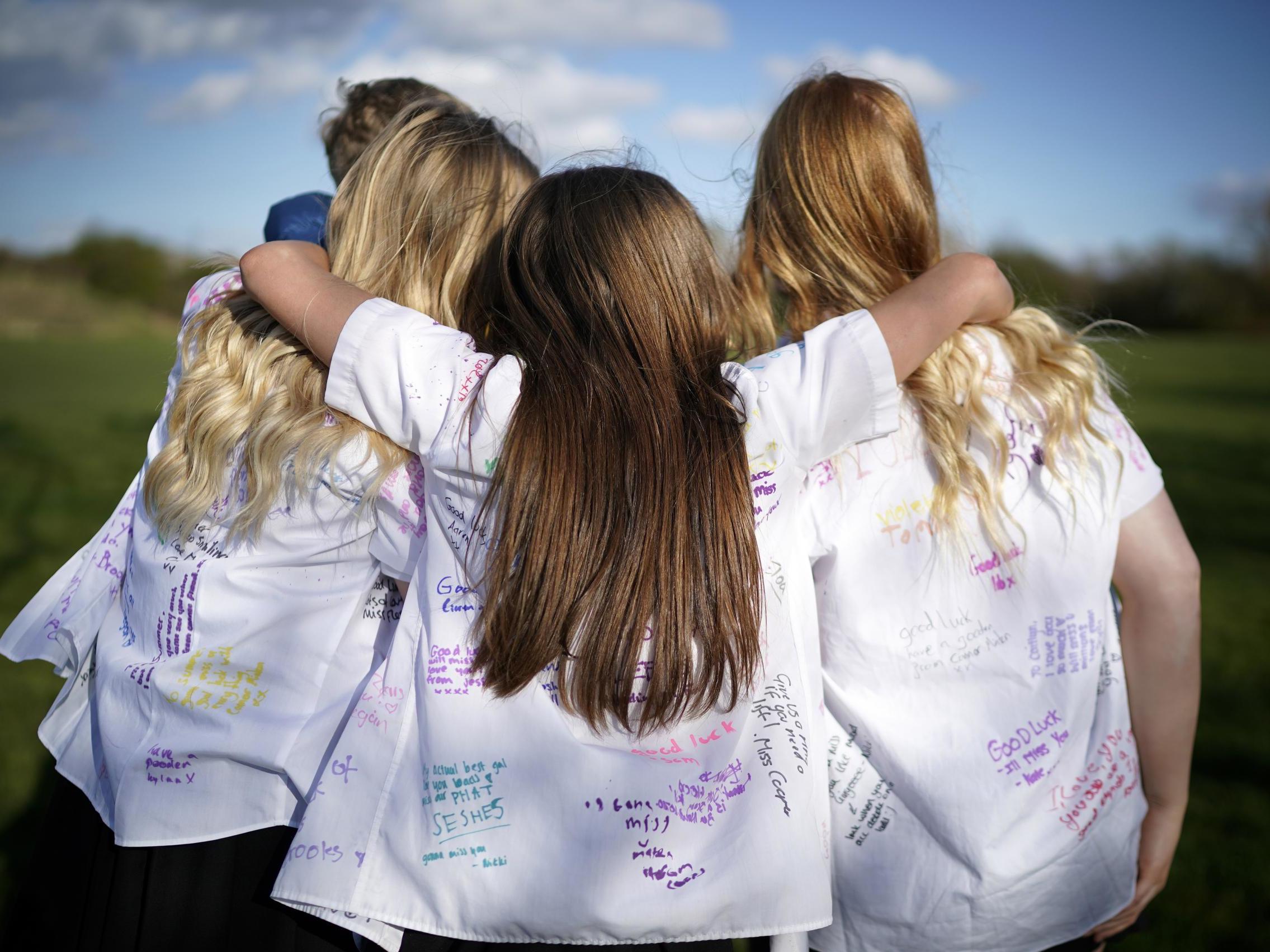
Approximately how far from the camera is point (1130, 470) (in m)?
1.62

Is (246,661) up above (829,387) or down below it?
below

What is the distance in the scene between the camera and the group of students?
128 cm

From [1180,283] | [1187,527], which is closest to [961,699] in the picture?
[1187,527]

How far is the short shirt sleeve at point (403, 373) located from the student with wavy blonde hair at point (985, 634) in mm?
655

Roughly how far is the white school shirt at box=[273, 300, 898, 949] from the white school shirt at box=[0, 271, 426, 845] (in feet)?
0.38

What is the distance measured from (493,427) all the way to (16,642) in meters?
1.07

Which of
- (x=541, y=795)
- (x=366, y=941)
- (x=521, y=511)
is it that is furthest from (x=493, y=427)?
(x=366, y=941)

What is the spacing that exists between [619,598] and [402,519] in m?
0.41

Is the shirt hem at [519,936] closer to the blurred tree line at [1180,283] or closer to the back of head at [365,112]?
the back of head at [365,112]

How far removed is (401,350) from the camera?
137 cm

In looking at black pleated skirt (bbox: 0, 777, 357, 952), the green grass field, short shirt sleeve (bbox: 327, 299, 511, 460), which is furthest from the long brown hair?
the green grass field

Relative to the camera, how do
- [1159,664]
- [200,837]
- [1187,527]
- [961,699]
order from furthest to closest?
[1187,527], [1159,664], [961,699], [200,837]

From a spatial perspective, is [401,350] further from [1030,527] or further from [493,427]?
[1030,527]

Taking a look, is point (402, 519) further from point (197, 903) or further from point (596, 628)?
point (197, 903)
